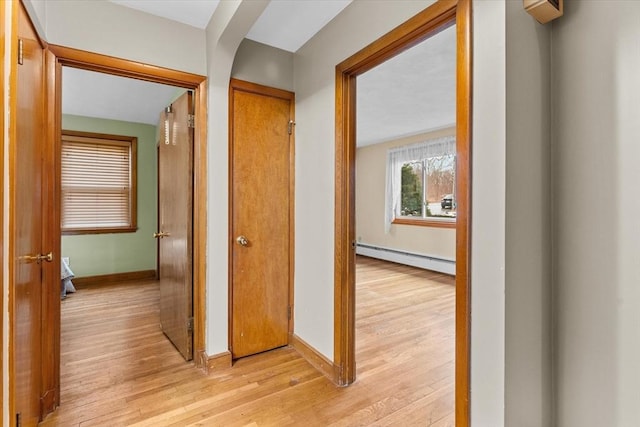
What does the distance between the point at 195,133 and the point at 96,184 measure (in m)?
3.22

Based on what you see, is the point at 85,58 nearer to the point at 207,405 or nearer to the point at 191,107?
the point at 191,107

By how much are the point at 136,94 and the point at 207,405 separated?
3.28 metres

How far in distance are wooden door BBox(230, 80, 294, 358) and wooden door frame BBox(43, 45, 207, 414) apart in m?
0.20

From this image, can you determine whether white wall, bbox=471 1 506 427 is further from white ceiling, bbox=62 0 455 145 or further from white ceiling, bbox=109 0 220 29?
white ceiling, bbox=109 0 220 29

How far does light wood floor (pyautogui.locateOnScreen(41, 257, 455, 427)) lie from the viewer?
1.74 meters

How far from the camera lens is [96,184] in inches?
178

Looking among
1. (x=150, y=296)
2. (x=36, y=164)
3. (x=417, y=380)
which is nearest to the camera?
(x=36, y=164)

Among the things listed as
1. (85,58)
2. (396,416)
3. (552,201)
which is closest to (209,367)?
(396,416)

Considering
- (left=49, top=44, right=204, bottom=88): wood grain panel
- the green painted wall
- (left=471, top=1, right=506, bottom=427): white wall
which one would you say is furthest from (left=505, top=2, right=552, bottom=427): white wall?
the green painted wall

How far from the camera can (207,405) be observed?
6.01ft

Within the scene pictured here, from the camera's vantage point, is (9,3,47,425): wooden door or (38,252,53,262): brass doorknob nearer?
(9,3,47,425): wooden door

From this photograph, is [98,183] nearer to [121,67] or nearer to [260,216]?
[121,67]

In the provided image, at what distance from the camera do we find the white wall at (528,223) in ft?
3.79

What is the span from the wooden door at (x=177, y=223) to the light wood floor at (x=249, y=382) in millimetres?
233
